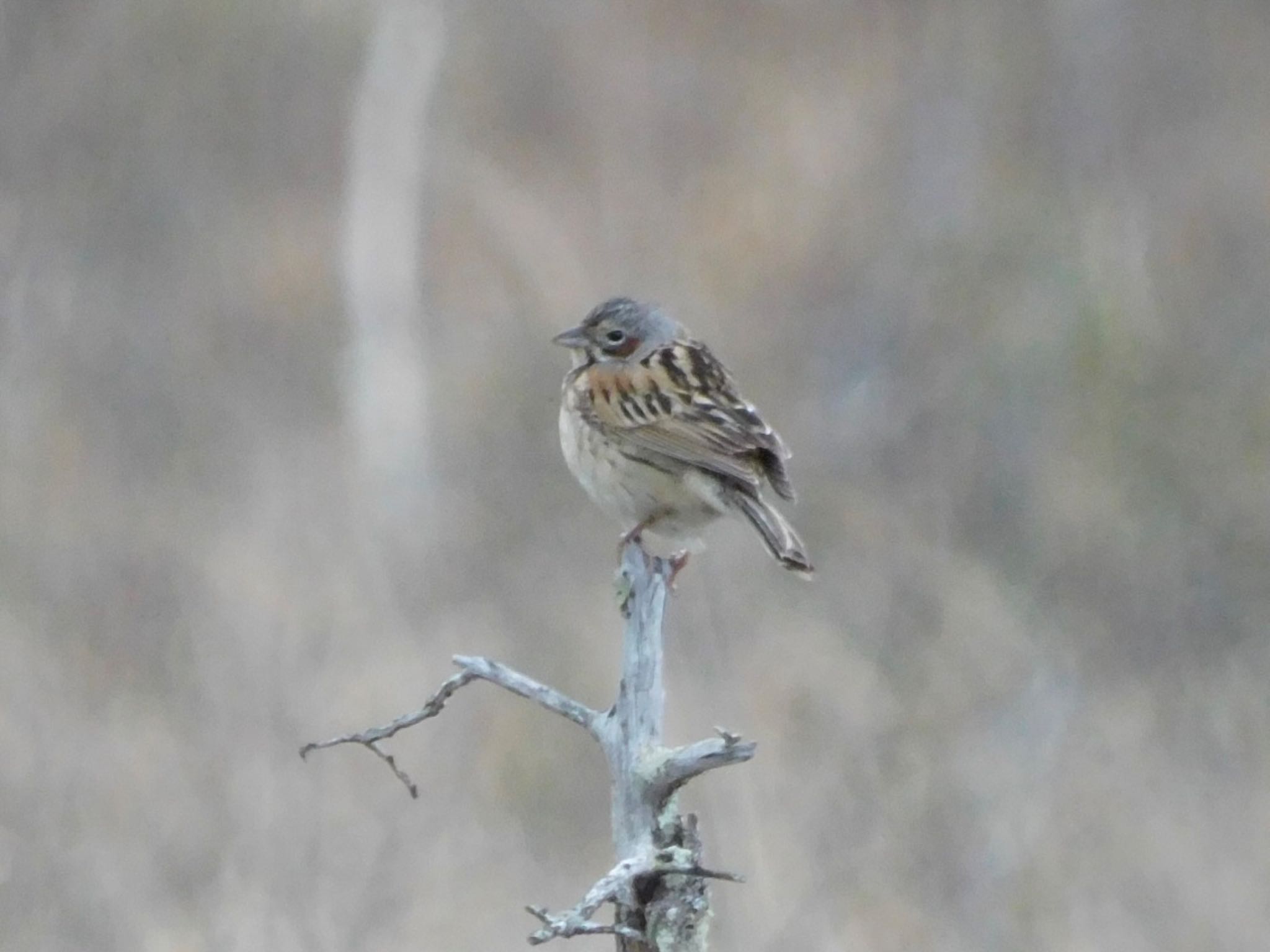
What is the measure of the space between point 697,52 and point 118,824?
33.0 feet

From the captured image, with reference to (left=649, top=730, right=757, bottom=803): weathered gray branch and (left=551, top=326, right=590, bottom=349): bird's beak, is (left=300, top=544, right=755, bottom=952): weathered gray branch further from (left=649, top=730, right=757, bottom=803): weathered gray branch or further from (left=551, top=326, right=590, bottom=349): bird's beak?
(left=551, top=326, right=590, bottom=349): bird's beak

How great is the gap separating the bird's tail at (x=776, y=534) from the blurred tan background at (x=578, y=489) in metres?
1.97

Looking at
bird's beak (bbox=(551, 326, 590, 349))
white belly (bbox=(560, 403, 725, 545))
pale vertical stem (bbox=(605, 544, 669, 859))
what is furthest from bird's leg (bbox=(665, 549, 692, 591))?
bird's beak (bbox=(551, 326, 590, 349))

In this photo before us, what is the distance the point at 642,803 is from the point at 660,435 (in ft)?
7.42

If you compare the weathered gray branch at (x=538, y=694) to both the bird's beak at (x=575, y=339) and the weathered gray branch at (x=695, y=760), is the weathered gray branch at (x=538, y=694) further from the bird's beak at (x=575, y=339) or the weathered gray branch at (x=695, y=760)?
the bird's beak at (x=575, y=339)

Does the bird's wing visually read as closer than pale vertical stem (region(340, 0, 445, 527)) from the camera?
Yes

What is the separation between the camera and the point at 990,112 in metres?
14.6

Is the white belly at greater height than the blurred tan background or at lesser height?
lesser

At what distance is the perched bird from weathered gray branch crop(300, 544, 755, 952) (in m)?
1.54


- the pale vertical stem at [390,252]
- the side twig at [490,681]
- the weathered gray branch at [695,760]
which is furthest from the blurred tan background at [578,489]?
the weathered gray branch at [695,760]

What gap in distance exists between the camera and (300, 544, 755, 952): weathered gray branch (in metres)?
2.60

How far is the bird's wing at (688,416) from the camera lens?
481 centimetres

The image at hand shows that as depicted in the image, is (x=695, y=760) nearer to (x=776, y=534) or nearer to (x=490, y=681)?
(x=490, y=681)

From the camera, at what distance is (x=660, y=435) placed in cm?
494
